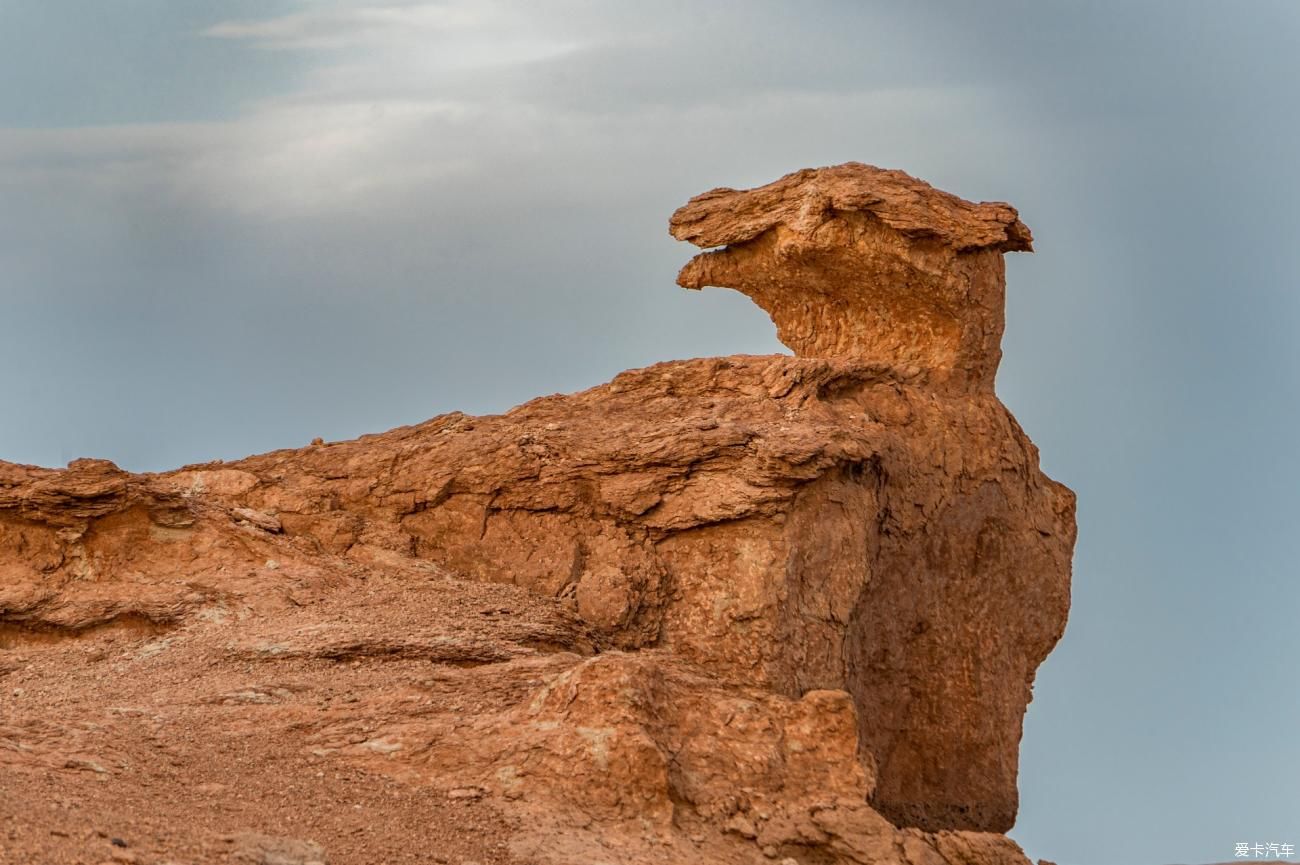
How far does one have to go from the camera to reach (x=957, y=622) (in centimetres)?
1708

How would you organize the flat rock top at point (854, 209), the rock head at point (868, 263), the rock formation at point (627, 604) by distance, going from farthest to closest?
the rock head at point (868, 263) < the flat rock top at point (854, 209) < the rock formation at point (627, 604)

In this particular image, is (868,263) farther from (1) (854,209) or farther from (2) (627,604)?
(2) (627,604)

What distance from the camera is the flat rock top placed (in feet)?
56.0

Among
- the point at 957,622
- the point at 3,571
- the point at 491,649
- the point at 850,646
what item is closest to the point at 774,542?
the point at 850,646

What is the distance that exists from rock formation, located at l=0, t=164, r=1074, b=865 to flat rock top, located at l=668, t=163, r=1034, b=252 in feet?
0.11

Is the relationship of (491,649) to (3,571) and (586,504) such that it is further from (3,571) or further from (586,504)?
(3,571)

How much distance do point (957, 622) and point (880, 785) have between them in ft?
5.49

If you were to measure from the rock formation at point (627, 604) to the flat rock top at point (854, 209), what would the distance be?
35 millimetres

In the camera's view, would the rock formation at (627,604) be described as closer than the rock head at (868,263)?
Yes

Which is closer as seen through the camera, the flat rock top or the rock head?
the flat rock top

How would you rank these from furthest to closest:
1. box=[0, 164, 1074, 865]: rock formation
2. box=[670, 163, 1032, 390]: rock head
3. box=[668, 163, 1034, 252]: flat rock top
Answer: box=[670, 163, 1032, 390]: rock head, box=[668, 163, 1034, 252]: flat rock top, box=[0, 164, 1074, 865]: rock formation

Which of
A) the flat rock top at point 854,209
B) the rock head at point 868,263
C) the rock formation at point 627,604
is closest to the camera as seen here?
the rock formation at point 627,604

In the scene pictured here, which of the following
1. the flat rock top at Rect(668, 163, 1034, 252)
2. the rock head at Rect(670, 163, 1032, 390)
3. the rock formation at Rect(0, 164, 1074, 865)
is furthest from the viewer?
the rock head at Rect(670, 163, 1032, 390)

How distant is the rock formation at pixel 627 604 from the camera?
10.5 metres
